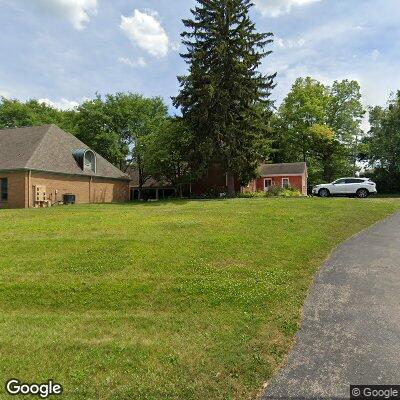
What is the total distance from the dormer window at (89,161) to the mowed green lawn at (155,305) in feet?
63.5

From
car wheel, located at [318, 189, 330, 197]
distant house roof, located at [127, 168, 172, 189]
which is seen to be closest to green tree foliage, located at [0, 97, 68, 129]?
distant house roof, located at [127, 168, 172, 189]

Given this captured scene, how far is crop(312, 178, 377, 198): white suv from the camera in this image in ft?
91.0

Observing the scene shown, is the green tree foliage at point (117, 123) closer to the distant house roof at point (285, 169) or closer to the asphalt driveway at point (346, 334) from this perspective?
the distant house roof at point (285, 169)

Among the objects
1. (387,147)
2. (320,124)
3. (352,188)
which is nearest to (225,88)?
(352,188)

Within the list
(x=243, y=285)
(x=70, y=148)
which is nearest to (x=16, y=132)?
(x=70, y=148)


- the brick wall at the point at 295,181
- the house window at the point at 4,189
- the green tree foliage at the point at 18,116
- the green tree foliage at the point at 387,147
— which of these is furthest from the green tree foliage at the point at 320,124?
the house window at the point at 4,189

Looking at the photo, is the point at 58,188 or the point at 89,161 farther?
the point at 89,161

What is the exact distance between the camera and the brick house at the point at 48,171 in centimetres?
2653

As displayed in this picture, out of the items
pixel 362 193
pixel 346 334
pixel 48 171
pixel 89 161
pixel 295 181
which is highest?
pixel 89 161

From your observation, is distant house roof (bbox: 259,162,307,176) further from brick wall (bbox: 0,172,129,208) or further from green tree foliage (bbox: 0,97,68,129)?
green tree foliage (bbox: 0,97,68,129)

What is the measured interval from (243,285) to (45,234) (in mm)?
8138

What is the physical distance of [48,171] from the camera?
2772 centimetres

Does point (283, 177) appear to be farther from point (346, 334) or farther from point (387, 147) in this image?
point (346, 334)

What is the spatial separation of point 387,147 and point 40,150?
119ft
